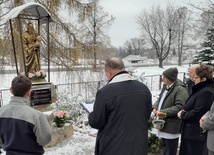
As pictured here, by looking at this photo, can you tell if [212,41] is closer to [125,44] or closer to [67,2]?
[67,2]

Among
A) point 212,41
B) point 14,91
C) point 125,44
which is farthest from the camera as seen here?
point 125,44

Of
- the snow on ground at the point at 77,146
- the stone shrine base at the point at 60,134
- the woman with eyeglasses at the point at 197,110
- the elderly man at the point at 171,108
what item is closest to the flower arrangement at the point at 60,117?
the stone shrine base at the point at 60,134

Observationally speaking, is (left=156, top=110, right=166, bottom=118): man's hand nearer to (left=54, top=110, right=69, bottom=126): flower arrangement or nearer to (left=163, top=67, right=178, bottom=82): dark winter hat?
(left=163, top=67, right=178, bottom=82): dark winter hat

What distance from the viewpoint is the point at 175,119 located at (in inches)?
130

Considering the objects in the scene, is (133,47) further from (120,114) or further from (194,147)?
(120,114)

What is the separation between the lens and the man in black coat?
7.03ft

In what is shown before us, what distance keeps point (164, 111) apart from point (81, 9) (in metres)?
6.74

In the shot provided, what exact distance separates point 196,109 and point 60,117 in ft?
9.81

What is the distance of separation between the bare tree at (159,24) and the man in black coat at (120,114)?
30.5 metres

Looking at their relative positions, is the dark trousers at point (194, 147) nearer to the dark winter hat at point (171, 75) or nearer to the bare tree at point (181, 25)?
the dark winter hat at point (171, 75)

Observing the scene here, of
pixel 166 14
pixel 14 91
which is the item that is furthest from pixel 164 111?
pixel 166 14

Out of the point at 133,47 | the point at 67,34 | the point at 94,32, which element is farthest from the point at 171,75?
the point at 133,47

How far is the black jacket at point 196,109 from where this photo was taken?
2.86 m

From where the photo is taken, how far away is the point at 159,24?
31.2 m
